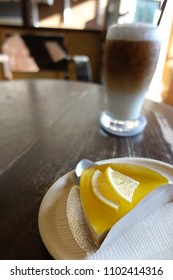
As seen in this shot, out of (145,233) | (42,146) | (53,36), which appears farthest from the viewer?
(53,36)

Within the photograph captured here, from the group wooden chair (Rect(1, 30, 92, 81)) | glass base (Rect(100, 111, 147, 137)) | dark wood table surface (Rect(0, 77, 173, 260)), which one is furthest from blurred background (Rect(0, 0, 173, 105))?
glass base (Rect(100, 111, 147, 137))

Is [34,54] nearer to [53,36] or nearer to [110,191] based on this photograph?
[53,36]

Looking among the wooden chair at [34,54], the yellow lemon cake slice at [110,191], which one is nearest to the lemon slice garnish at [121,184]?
the yellow lemon cake slice at [110,191]

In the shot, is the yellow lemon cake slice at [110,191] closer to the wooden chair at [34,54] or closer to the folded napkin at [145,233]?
the folded napkin at [145,233]

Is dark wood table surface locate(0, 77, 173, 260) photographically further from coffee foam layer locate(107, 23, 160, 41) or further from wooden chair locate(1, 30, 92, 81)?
wooden chair locate(1, 30, 92, 81)

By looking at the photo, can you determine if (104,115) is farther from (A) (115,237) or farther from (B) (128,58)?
(A) (115,237)

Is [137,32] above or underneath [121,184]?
above

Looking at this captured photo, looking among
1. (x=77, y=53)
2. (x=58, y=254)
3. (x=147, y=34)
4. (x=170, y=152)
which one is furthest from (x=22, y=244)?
(x=77, y=53)

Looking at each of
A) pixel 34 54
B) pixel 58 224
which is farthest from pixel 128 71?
pixel 34 54
